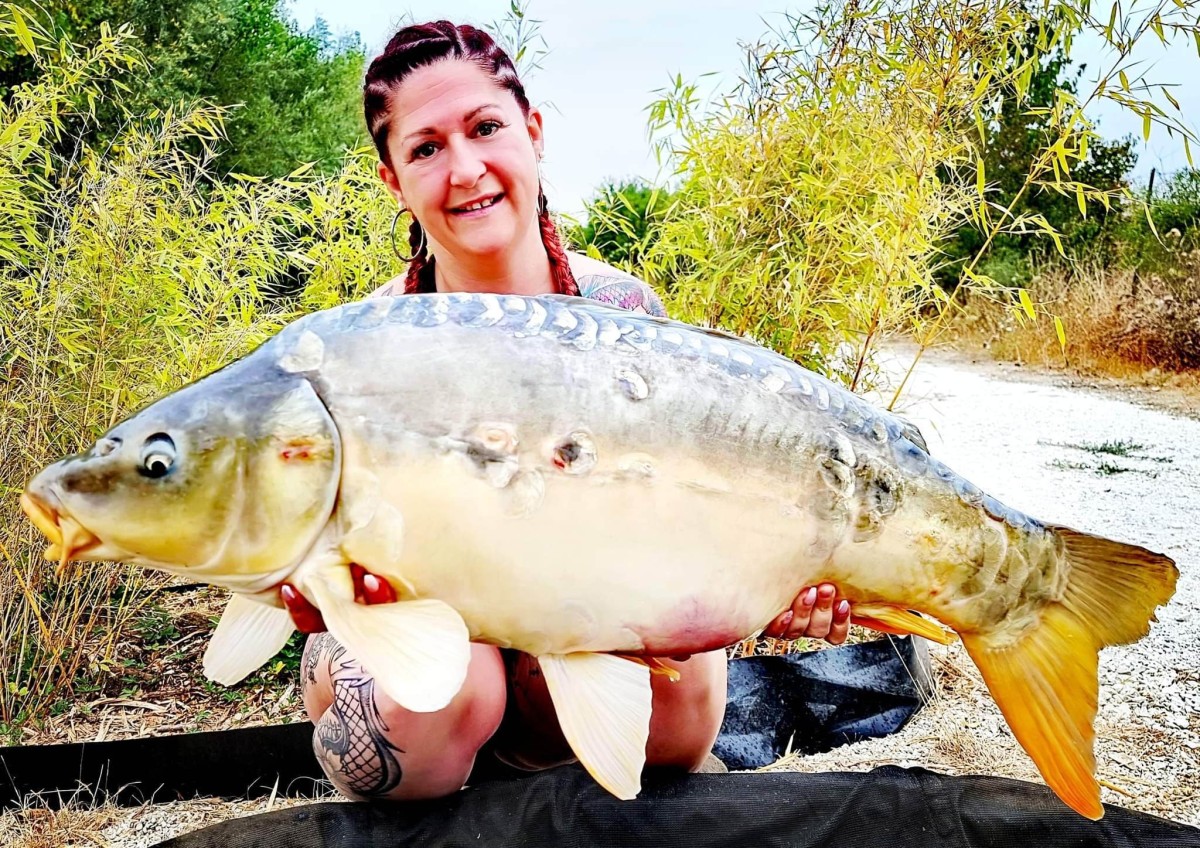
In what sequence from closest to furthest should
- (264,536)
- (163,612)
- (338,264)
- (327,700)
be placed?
(264,536) → (327,700) → (338,264) → (163,612)

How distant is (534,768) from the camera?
1.72 m

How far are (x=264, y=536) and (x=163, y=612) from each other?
2.13 m

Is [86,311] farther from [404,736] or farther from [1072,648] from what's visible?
[1072,648]

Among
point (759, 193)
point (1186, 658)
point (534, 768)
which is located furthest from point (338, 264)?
point (1186, 658)

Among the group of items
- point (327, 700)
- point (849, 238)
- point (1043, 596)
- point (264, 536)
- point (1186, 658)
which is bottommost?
point (1186, 658)

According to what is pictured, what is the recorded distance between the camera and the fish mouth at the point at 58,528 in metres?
0.94

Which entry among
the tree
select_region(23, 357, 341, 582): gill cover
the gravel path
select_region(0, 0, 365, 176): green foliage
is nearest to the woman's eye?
select_region(23, 357, 341, 582): gill cover

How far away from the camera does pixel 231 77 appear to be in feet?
38.8

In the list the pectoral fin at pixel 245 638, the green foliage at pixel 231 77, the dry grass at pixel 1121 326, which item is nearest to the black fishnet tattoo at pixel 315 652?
the pectoral fin at pixel 245 638

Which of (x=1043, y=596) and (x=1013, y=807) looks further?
(x=1013, y=807)

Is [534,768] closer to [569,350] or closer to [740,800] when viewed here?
[740,800]

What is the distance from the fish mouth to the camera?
939 millimetres

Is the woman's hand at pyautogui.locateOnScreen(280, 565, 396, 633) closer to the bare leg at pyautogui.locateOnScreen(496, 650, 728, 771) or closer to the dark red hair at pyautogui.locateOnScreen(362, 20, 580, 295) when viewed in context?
the bare leg at pyautogui.locateOnScreen(496, 650, 728, 771)

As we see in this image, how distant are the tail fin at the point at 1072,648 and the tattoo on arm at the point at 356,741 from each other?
0.81 metres
